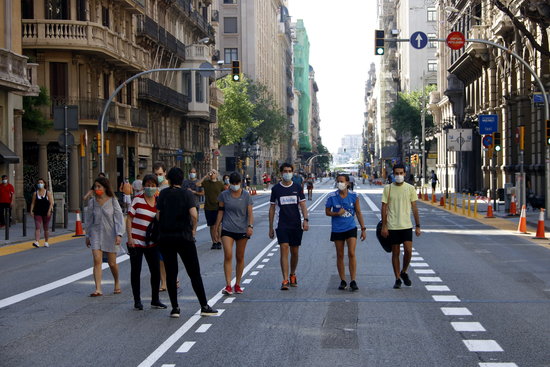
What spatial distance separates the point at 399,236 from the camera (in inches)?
515

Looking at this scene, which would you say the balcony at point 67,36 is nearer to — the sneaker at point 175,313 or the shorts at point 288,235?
the shorts at point 288,235

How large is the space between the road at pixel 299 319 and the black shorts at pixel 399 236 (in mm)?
705

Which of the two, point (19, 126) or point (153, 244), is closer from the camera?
point (153, 244)

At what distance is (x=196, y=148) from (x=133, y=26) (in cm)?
1894

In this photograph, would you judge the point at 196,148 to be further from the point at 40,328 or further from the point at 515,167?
the point at 40,328

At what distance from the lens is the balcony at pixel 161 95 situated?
49.6 metres

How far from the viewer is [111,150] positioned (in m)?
44.8

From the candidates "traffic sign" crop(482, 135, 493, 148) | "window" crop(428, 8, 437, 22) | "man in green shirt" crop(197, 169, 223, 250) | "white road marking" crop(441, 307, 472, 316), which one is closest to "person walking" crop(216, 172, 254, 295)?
"white road marking" crop(441, 307, 472, 316)

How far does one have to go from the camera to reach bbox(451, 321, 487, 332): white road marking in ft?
31.1

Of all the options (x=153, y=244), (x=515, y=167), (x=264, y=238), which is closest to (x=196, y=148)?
(x=515, y=167)

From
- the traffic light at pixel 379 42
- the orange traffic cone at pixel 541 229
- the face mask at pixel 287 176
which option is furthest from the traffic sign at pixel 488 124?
the face mask at pixel 287 176

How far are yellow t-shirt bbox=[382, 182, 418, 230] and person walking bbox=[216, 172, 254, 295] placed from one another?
2.08m

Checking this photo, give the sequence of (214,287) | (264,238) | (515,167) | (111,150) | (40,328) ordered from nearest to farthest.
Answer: (40,328) → (214,287) → (264,238) → (111,150) → (515,167)

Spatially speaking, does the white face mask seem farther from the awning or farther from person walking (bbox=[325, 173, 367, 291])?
the awning
